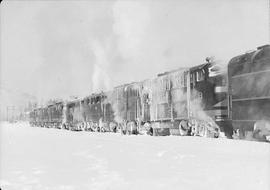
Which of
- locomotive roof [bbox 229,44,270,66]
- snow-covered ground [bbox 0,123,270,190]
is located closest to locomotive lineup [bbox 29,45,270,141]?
locomotive roof [bbox 229,44,270,66]

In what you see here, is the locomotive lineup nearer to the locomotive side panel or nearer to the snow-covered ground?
the locomotive side panel

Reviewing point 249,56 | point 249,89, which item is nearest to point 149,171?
point 249,89

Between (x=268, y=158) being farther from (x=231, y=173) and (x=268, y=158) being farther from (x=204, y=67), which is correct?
(x=204, y=67)

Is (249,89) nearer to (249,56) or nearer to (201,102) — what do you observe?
(249,56)

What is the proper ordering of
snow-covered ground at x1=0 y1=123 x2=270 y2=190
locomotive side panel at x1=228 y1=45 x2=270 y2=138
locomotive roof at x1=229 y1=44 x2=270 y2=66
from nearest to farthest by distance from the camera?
snow-covered ground at x1=0 y1=123 x2=270 y2=190 < locomotive side panel at x1=228 y1=45 x2=270 y2=138 < locomotive roof at x1=229 y1=44 x2=270 y2=66

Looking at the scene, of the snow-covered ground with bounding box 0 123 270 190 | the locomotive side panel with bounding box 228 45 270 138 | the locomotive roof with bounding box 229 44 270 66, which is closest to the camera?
the snow-covered ground with bounding box 0 123 270 190

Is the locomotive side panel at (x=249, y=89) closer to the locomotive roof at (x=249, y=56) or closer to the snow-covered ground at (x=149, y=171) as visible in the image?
the locomotive roof at (x=249, y=56)

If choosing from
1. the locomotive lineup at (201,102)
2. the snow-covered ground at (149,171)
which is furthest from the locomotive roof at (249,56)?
the snow-covered ground at (149,171)

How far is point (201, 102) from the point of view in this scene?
789 inches

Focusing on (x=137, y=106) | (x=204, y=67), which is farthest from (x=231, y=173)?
(x=137, y=106)

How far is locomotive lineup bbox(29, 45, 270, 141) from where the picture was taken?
15320mm

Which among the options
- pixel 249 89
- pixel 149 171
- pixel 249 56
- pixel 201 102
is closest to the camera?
pixel 149 171

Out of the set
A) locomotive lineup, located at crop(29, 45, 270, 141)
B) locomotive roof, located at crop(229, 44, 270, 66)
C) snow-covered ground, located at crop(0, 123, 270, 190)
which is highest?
locomotive roof, located at crop(229, 44, 270, 66)

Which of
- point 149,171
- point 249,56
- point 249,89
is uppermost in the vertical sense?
point 249,56
